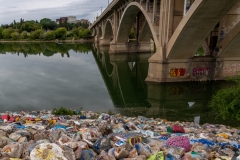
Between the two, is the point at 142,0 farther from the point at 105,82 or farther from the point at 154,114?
the point at 154,114

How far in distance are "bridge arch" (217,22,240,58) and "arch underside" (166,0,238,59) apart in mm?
2355

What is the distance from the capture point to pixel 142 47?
4391 cm

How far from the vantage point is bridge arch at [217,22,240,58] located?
1802 centimetres

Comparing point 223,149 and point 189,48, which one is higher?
point 189,48

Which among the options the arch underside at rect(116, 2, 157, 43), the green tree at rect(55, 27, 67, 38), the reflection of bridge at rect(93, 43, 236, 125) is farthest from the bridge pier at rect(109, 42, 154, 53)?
the green tree at rect(55, 27, 67, 38)

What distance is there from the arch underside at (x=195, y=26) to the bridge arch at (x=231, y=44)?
236 cm

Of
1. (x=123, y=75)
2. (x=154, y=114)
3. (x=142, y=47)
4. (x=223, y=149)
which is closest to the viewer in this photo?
(x=223, y=149)

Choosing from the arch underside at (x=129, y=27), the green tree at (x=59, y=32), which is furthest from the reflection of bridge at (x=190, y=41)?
the green tree at (x=59, y=32)

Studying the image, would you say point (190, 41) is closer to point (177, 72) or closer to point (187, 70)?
point (187, 70)

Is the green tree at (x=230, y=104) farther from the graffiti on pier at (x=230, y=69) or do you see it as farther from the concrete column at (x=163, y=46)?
the graffiti on pier at (x=230, y=69)

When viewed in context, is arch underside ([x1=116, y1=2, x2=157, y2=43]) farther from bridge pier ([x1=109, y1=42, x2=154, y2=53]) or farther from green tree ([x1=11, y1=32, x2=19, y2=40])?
green tree ([x1=11, y1=32, x2=19, y2=40])

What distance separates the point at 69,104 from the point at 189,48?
10886mm

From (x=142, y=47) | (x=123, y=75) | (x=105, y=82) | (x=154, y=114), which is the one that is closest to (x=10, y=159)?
(x=154, y=114)

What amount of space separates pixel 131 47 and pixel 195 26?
2732 cm
